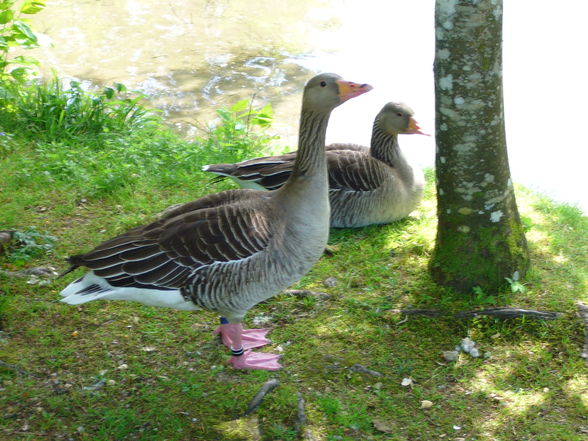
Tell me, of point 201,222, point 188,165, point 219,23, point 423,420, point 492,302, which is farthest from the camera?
point 219,23

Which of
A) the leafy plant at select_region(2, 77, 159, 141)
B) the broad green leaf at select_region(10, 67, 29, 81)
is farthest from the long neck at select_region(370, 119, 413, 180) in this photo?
the broad green leaf at select_region(10, 67, 29, 81)

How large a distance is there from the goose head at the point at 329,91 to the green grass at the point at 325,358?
60.3 inches

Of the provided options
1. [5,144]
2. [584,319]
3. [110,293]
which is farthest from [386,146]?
[5,144]

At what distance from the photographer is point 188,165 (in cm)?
696

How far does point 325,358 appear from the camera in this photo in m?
4.27

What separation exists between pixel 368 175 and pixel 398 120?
1.98 ft

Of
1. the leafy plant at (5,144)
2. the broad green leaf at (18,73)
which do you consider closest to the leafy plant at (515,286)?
the leafy plant at (5,144)

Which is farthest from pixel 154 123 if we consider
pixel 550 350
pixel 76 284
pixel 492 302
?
pixel 550 350

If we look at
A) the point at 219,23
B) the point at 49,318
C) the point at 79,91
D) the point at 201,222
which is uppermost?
the point at 219,23

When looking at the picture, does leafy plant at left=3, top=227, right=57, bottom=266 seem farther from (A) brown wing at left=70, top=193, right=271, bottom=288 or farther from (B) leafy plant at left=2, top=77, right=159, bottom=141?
(B) leafy plant at left=2, top=77, right=159, bottom=141

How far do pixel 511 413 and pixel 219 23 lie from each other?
9.63m

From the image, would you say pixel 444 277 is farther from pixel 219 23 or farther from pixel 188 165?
pixel 219 23

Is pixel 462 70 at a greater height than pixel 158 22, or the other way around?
pixel 158 22

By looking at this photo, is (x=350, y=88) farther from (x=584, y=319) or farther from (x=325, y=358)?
(x=584, y=319)
